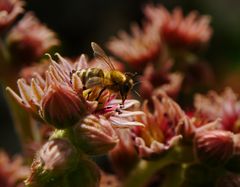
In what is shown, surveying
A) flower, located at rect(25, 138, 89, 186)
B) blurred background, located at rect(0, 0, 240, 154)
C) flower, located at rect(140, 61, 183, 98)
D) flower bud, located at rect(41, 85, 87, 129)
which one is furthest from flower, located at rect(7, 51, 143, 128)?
blurred background, located at rect(0, 0, 240, 154)

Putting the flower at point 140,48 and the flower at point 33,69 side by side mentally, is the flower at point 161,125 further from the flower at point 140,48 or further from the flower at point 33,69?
the flower at point 140,48

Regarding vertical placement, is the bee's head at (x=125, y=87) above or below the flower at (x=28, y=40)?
below

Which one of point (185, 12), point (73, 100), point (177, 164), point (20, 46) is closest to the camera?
point (73, 100)

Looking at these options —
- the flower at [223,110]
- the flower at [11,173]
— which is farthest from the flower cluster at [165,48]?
the flower at [11,173]

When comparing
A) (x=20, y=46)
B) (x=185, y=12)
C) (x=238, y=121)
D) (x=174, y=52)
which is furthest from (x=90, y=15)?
(x=238, y=121)

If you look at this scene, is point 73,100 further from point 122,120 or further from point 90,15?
point 90,15

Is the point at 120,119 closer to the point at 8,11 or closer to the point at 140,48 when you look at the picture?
the point at 8,11
